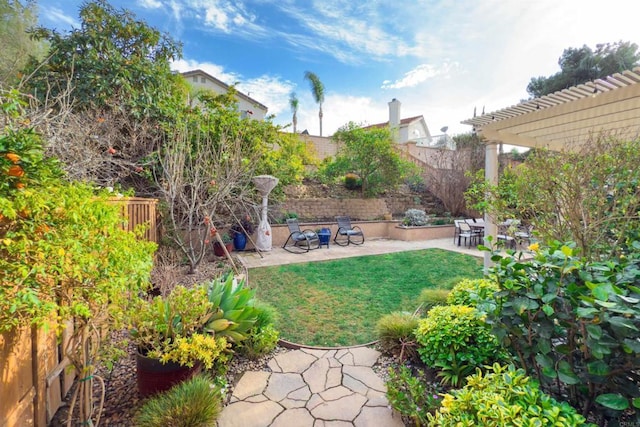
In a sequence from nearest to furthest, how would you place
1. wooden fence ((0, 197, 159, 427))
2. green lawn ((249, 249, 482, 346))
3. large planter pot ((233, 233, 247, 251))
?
wooden fence ((0, 197, 159, 427)), green lawn ((249, 249, 482, 346)), large planter pot ((233, 233, 247, 251))

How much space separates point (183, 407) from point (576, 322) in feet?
7.84

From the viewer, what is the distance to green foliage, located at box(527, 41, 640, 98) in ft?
54.4

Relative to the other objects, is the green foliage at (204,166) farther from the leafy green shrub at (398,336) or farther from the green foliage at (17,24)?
the green foliage at (17,24)

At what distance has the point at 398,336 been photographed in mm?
2965

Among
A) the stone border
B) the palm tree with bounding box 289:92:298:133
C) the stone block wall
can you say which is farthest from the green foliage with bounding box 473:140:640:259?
the palm tree with bounding box 289:92:298:133

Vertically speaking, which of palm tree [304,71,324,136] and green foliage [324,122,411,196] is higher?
palm tree [304,71,324,136]

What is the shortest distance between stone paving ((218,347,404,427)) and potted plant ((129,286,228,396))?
1.38ft

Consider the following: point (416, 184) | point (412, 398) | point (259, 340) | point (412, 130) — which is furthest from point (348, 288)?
point (412, 130)

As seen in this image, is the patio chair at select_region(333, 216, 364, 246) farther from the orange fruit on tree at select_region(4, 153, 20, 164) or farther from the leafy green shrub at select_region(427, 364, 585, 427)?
the orange fruit on tree at select_region(4, 153, 20, 164)

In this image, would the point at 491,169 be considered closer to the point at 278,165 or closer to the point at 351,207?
the point at 278,165

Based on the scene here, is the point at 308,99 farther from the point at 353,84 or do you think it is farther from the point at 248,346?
the point at 248,346

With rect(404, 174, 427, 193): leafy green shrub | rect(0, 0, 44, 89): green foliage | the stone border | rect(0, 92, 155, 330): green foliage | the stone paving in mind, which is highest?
rect(0, 0, 44, 89): green foliage

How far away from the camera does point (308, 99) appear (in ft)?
92.6

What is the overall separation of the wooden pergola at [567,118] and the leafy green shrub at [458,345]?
8.83ft
